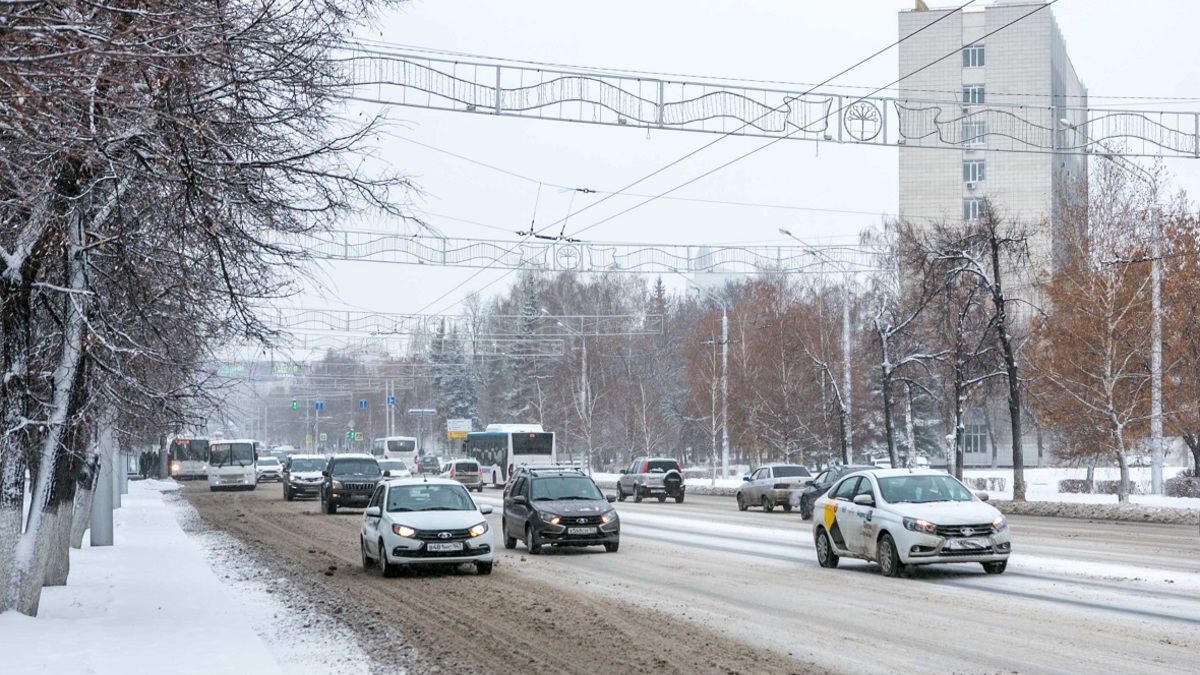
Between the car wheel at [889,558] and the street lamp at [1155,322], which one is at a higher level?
the street lamp at [1155,322]

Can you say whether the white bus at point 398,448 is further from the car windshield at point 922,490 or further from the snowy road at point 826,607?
the car windshield at point 922,490

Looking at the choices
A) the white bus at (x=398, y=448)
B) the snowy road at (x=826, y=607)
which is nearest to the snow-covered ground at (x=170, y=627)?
the snowy road at (x=826, y=607)

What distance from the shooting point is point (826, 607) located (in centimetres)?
1530

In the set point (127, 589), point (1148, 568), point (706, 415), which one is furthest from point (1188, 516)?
point (706, 415)

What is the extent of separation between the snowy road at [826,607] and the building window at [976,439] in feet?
243

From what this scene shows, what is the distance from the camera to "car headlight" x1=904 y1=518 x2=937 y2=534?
18.5 m

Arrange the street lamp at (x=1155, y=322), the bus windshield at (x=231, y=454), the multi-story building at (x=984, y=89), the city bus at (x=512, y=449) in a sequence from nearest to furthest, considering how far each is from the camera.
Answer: the street lamp at (x=1155, y=322) → the city bus at (x=512, y=449) → the bus windshield at (x=231, y=454) → the multi-story building at (x=984, y=89)

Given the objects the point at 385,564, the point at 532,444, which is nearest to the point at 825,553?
the point at 385,564

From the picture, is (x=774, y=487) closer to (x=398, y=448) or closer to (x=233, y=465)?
(x=233, y=465)

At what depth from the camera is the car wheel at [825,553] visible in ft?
68.3

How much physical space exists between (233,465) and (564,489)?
43852 mm

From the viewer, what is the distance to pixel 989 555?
18688 millimetres

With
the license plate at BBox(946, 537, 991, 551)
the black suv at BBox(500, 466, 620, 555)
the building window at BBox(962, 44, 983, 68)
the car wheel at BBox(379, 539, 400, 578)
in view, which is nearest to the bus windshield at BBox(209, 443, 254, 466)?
the black suv at BBox(500, 466, 620, 555)

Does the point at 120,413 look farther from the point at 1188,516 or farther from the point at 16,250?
the point at 1188,516
